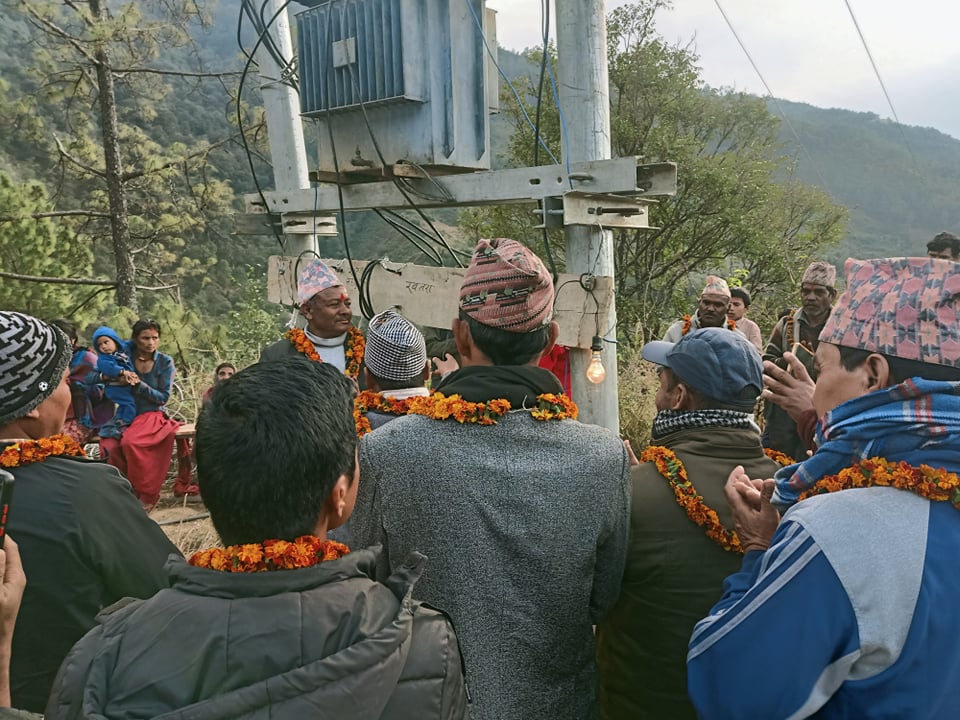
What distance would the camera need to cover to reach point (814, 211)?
50.3ft

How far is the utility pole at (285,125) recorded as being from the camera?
484 centimetres

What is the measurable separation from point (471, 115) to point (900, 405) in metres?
3.18

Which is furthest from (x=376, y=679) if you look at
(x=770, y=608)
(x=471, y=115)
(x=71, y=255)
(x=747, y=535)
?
(x=71, y=255)

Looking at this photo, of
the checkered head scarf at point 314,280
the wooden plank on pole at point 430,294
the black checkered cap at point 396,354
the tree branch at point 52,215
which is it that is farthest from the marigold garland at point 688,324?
the tree branch at point 52,215

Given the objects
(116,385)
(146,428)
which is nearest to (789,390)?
(146,428)

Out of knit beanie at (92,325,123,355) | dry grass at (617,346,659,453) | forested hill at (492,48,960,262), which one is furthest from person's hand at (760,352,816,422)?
forested hill at (492,48,960,262)

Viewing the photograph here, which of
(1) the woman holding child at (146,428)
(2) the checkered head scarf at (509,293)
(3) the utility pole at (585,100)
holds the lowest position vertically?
(1) the woman holding child at (146,428)

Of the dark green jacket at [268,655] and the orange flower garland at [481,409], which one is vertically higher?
the orange flower garland at [481,409]

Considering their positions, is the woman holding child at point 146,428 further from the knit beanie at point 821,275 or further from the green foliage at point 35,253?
the green foliage at point 35,253

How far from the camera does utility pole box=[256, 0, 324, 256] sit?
190 inches

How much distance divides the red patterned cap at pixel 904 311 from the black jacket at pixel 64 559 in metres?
1.68

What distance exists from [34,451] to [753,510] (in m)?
1.68

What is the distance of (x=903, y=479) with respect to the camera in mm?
1278

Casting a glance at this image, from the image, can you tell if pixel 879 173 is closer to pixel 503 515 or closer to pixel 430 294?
pixel 430 294
